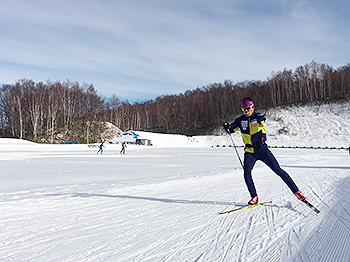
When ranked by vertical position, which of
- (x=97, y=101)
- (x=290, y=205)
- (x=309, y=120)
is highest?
(x=97, y=101)

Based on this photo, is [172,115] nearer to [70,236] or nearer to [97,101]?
[97,101]

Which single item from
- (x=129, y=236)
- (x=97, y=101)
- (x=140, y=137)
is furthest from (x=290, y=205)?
(x=97, y=101)

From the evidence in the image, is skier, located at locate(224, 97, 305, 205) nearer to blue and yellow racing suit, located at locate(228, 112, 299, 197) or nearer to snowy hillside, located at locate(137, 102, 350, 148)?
blue and yellow racing suit, located at locate(228, 112, 299, 197)

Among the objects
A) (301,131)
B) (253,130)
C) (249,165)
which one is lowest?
(249,165)

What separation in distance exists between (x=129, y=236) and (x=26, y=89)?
55.0 m

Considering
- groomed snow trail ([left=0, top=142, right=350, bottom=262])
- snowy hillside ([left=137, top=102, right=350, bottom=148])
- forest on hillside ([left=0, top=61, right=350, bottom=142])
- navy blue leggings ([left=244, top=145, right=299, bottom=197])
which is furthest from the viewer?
forest on hillside ([left=0, top=61, right=350, bottom=142])

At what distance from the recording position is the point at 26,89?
1895 inches

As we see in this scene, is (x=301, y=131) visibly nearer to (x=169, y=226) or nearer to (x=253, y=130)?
(x=253, y=130)

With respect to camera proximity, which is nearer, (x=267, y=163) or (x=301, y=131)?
(x=267, y=163)

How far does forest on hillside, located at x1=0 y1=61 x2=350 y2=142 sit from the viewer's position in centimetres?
4647

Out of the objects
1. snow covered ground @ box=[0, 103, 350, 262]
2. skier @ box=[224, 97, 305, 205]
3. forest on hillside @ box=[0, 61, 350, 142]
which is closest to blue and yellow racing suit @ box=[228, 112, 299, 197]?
skier @ box=[224, 97, 305, 205]

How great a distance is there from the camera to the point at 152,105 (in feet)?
260

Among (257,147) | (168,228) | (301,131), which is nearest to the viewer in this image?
(168,228)

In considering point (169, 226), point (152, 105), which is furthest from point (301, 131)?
point (169, 226)
